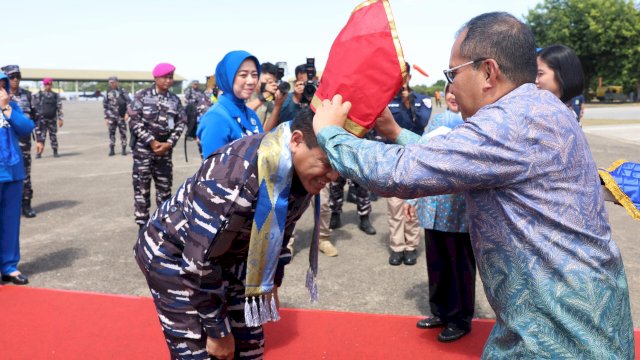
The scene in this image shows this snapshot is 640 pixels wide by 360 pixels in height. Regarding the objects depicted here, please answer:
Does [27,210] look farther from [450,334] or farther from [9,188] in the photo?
[450,334]

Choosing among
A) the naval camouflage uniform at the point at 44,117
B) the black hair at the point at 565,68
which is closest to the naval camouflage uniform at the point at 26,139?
the naval camouflage uniform at the point at 44,117

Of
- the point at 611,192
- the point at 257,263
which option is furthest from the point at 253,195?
the point at 611,192

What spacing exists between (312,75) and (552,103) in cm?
378

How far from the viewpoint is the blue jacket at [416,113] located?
5.88 metres

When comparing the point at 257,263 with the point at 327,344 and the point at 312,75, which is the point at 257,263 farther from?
the point at 312,75

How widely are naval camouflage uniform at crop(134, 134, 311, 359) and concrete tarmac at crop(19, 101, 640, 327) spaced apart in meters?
2.19

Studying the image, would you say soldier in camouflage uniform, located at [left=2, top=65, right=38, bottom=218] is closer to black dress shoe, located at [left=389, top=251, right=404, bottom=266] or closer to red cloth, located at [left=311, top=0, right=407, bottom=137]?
black dress shoe, located at [left=389, top=251, right=404, bottom=266]

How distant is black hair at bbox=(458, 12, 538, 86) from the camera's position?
147 cm

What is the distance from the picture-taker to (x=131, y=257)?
5473 mm

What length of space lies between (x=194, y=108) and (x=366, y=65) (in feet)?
35.2

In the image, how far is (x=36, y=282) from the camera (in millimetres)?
4762

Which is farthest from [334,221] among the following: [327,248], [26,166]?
[26,166]

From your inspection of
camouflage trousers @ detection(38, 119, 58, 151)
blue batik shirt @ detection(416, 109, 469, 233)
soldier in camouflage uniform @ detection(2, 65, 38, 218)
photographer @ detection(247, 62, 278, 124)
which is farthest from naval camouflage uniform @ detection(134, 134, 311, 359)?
camouflage trousers @ detection(38, 119, 58, 151)

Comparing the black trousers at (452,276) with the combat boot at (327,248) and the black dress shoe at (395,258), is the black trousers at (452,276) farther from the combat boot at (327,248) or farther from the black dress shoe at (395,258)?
the combat boot at (327,248)
